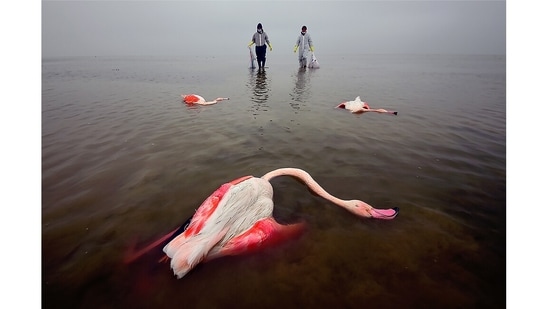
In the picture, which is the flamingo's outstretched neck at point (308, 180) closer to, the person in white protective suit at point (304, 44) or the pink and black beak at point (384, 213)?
Answer: the pink and black beak at point (384, 213)

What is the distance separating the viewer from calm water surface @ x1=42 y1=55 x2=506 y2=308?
8.46 feet

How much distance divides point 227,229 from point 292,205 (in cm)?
130

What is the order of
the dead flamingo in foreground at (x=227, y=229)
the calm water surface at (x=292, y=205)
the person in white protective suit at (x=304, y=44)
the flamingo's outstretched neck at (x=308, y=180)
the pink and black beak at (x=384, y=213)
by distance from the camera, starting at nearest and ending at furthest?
the calm water surface at (x=292, y=205)
the dead flamingo in foreground at (x=227, y=229)
the pink and black beak at (x=384, y=213)
the flamingo's outstretched neck at (x=308, y=180)
the person in white protective suit at (x=304, y=44)

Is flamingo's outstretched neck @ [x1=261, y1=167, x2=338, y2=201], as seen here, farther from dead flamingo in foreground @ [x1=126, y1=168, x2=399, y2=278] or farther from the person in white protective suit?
the person in white protective suit

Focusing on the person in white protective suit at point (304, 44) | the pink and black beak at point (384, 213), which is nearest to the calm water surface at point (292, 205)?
the pink and black beak at point (384, 213)

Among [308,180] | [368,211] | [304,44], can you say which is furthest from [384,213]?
[304,44]

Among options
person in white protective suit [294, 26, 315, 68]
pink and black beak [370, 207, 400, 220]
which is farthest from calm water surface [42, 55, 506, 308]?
person in white protective suit [294, 26, 315, 68]

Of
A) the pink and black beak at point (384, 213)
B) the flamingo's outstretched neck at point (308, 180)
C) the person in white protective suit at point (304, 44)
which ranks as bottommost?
the pink and black beak at point (384, 213)

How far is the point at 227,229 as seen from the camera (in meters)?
2.99

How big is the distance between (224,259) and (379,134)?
557 centimetres

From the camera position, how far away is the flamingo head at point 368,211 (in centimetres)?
362

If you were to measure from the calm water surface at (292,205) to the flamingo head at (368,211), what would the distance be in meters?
0.11

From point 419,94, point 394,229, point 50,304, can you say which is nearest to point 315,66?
point 419,94

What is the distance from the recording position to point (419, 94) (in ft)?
41.6
